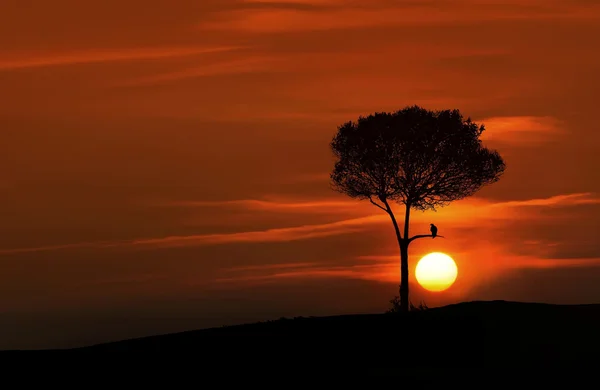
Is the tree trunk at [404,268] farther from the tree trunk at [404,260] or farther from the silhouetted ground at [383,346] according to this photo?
the silhouetted ground at [383,346]

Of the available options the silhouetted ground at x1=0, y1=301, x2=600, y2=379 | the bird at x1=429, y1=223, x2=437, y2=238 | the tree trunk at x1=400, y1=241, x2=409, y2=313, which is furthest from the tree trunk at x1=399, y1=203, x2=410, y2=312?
the silhouetted ground at x1=0, y1=301, x2=600, y2=379

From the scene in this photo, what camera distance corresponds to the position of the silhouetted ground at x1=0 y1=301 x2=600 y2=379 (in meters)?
43.4

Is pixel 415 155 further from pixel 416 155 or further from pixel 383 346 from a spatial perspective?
pixel 383 346

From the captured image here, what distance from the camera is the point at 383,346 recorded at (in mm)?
47344

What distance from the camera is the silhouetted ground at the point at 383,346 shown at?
142 ft

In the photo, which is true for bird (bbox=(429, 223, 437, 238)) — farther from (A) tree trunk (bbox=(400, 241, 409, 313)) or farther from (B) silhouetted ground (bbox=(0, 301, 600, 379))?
(B) silhouetted ground (bbox=(0, 301, 600, 379))

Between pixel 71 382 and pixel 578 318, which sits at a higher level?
pixel 578 318

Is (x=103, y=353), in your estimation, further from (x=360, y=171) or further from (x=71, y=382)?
(x=360, y=171)

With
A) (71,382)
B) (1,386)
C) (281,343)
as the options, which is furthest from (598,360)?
(1,386)

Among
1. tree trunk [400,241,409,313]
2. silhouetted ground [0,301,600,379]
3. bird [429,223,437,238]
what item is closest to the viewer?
silhouetted ground [0,301,600,379]

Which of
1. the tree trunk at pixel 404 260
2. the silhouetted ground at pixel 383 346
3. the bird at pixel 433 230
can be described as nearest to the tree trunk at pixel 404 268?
the tree trunk at pixel 404 260

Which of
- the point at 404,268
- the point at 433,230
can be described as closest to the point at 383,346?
the point at 404,268

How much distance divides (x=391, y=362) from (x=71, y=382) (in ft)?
45.1

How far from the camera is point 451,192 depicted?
71.1 m
